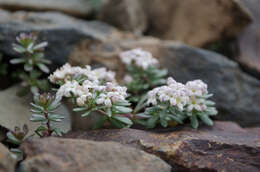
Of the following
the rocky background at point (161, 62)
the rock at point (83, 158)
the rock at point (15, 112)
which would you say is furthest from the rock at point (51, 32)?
the rock at point (83, 158)

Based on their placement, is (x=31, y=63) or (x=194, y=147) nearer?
(x=194, y=147)

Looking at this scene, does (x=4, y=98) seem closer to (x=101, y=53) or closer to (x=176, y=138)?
(x=101, y=53)

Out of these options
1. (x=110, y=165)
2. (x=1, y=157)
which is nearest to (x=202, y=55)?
(x=110, y=165)

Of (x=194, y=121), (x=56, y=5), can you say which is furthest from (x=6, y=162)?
(x=56, y=5)

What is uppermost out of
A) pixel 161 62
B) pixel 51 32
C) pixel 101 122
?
pixel 51 32

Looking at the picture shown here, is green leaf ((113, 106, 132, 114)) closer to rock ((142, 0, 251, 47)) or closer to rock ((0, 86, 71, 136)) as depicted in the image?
rock ((0, 86, 71, 136))

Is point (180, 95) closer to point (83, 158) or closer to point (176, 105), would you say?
point (176, 105)
